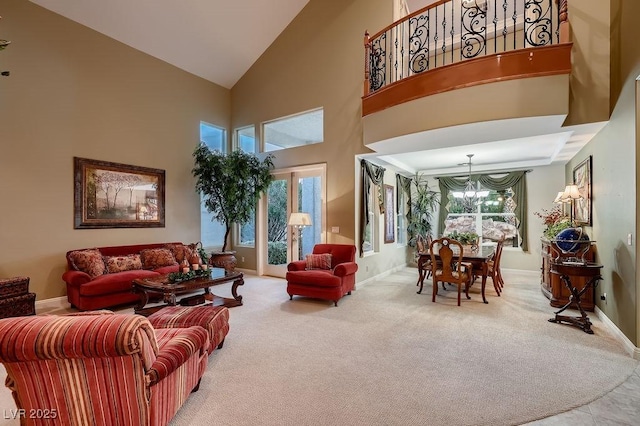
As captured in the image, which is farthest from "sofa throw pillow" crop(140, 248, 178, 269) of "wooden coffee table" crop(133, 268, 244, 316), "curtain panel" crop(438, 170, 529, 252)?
"curtain panel" crop(438, 170, 529, 252)

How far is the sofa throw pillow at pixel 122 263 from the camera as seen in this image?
16.6 feet

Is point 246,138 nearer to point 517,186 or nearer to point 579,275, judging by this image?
point 517,186

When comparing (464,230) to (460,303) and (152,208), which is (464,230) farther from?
(152,208)

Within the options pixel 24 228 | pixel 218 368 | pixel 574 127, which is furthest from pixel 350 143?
pixel 24 228

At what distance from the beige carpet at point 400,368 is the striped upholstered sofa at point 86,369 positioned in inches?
20.1

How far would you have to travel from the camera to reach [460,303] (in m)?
4.99

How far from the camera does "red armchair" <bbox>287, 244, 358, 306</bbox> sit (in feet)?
16.0

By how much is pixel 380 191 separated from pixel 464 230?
3075 mm

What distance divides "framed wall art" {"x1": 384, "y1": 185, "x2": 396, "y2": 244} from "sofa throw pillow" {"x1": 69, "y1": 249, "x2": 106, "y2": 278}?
5.79 meters

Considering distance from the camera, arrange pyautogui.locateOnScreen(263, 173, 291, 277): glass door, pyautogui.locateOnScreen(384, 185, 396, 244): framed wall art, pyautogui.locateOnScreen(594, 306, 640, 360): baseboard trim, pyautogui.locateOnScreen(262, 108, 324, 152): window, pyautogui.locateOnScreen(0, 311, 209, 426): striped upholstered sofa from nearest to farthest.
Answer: pyautogui.locateOnScreen(0, 311, 209, 426): striped upholstered sofa
pyautogui.locateOnScreen(594, 306, 640, 360): baseboard trim
pyautogui.locateOnScreen(262, 108, 324, 152): window
pyautogui.locateOnScreen(263, 173, 291, 277): glass door
pyautogui.locateOnScreen(384, 185, 396, 244): framed wall art

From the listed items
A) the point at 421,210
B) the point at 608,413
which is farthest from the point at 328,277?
the point at 421,210

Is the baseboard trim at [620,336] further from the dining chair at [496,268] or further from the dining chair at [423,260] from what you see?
the dining chair at [423,260]

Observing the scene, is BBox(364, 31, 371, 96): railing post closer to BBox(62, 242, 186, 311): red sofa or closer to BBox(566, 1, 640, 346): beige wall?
BBox(566, 1, 640, 346): beige wall

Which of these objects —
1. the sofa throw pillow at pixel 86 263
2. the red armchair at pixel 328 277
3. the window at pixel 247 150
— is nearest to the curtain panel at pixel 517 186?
the red armchair at pixel 328 277
